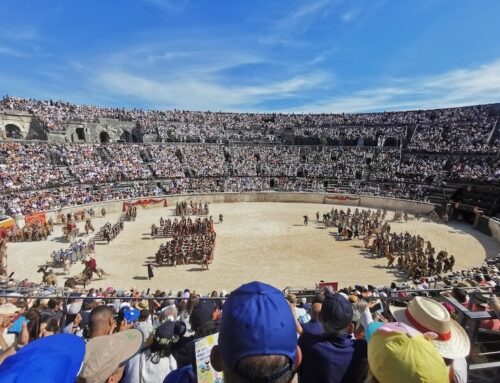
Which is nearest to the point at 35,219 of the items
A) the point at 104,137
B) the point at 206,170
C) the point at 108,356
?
the point at 206,170

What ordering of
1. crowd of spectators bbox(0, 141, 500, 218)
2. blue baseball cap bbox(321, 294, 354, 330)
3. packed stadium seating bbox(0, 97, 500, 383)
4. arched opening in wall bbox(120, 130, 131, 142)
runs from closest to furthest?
1. blue baseball cap bbox(321, 294, 354, 330)
2. crowd of spectators bbox(0, 141, 500, 218)
3. packed stadium seating bbox(0, 97, 500, 383)
4. arched opening in wall bbox(120, 130, 131, 142)

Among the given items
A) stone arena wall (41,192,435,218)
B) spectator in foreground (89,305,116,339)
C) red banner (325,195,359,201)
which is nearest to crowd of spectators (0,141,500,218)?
stone arena wall (41,192,435,218)

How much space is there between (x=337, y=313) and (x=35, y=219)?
2873 centimetres

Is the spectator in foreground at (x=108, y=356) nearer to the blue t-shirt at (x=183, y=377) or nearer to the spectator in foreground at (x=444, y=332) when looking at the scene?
the blue t-shirt at (x=183, y=377)

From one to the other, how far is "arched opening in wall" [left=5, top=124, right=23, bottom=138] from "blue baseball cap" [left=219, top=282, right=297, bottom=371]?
4889cm

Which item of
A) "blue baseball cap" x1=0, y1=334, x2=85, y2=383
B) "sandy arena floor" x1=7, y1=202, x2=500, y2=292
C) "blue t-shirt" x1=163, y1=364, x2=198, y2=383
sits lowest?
"sandy arena floor" x1=7, y1=202, x2=500, y2=292

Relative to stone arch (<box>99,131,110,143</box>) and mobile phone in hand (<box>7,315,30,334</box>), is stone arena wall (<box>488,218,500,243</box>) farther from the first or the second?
stone arch (<box>99,131,110,143</box>)

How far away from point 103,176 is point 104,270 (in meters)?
22.2

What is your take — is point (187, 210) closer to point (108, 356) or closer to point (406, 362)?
point (108, 356)

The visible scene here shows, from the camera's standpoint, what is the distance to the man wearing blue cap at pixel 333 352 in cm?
280

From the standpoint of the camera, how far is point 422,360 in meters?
1.97

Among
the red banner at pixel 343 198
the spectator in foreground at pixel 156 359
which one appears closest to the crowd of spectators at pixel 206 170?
the red banner at pixel 343 198

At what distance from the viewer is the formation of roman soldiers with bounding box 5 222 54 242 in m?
22.2

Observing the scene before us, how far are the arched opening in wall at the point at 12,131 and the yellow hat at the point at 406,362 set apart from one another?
4923 cm
